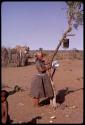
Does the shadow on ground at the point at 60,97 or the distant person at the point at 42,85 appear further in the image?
the shadow on ground at the point at 60,97

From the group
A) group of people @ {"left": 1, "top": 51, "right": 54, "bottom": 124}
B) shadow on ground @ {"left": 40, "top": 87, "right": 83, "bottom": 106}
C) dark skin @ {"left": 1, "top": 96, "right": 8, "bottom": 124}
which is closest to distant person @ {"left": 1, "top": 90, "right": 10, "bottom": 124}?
dark skin @ {"left": 1, "top": 96, "right": 8, "bottom": 124}

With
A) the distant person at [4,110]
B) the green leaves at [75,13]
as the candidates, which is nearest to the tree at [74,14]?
the green leaves at [75,13]

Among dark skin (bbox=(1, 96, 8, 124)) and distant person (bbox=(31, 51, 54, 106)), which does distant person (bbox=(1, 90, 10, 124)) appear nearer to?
dark skin (bbox=(1, 96, 8, 124))

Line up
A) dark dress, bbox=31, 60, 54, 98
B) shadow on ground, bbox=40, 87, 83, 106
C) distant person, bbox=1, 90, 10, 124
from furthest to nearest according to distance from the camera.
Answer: shadow on ground, bbox=40, 87, 83, 106 → dark dress, bbox=31, 60, 54, 98 → distant person, bbox=1, 90, 10, 124

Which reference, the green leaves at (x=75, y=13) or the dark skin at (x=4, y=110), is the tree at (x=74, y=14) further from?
the dark skin at (x=4, y=110)

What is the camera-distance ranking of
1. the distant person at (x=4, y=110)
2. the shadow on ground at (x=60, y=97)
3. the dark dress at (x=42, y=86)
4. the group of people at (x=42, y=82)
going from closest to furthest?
the distant person at (x=4, y=110) → the group of people at (x=42, y=82) → the dark dress at (x=42, y=86) → the shadow on ground at (x=60, y=97)

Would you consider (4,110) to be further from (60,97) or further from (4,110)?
(60,97)

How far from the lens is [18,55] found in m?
25.8

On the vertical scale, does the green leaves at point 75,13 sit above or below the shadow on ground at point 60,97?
above

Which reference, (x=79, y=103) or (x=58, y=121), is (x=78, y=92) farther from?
(x=58, y=121)

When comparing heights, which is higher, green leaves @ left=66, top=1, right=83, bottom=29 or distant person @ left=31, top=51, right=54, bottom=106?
green leaves @ left=66, top=1, right=83, bottom=29

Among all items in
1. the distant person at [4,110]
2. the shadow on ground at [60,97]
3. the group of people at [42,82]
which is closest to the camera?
the distant person at [4,110]

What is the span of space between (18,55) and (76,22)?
15.9 meters

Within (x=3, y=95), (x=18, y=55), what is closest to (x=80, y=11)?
(x=3, y=95)
